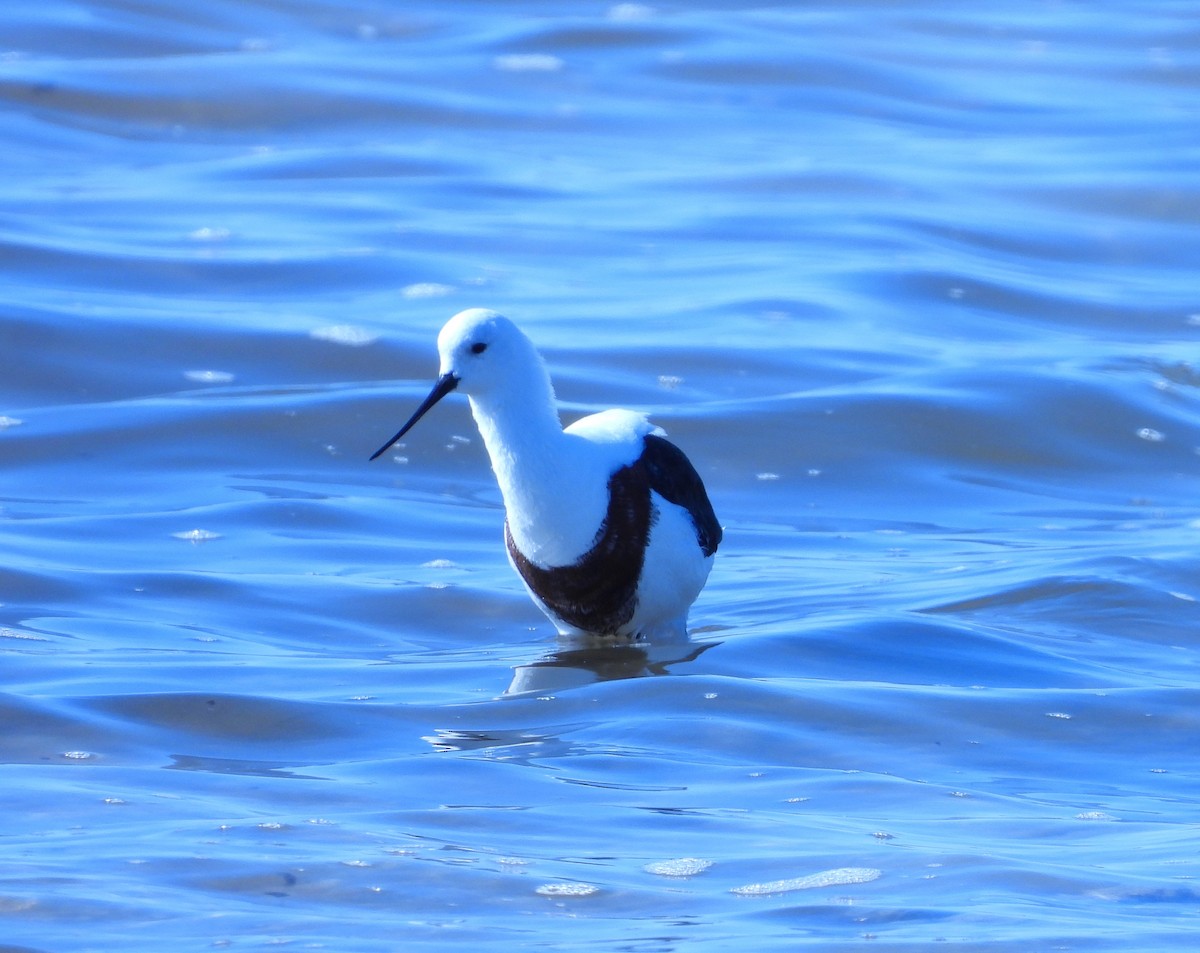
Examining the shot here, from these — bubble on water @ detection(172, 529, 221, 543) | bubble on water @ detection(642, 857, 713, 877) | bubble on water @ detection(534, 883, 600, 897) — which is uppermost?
bubble on water @ detection(534, 883, 600, 897)

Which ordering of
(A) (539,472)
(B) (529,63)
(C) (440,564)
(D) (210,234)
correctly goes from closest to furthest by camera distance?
(A) (539,472), (C) (440,564), (D) (210,234), (B) (529,63)

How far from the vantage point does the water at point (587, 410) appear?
4.30m

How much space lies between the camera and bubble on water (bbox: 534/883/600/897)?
4.12 metres

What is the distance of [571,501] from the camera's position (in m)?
6.24

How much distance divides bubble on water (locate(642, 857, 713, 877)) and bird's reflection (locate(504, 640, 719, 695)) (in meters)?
1.59

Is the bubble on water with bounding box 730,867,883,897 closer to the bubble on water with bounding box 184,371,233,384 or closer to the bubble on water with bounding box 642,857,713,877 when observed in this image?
the bubble on water with bounding box 642,857,713,877

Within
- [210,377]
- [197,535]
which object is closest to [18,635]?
[197,535]

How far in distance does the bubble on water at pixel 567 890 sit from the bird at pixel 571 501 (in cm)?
220

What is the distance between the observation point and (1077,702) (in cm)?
579

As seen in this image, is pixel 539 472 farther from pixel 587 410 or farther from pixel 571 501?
pixel 587 410

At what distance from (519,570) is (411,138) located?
9.05m

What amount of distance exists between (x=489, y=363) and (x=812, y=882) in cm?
250

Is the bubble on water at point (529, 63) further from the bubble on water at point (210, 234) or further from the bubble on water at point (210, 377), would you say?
the bubble on water at point (210, 377)

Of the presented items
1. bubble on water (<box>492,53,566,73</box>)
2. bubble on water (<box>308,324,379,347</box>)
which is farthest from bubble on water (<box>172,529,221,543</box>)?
bubble on water (<box>492,53,566,73</box>)
